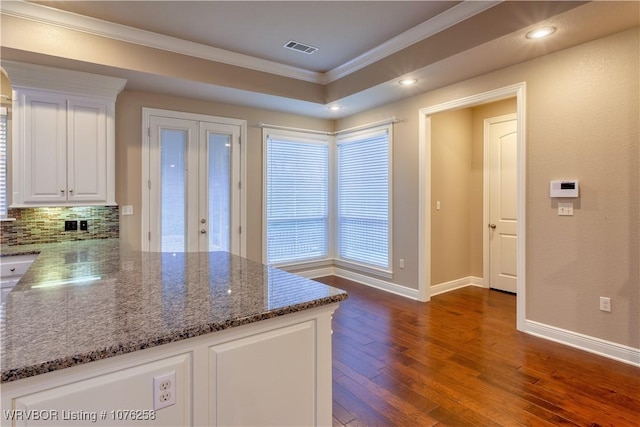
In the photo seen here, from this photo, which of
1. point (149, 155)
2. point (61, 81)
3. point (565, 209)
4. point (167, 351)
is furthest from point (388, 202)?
point (167, 351)

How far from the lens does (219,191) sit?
460cm

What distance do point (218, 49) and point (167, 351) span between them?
3.44 metres

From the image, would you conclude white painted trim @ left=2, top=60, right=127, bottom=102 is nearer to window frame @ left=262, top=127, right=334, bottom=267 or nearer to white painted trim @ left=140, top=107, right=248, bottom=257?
white painted trim @ left=140, top=107, right=248, bottom=257

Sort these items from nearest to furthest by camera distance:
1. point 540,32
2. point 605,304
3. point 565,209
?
point 540,32
point 605,304
point 565,209

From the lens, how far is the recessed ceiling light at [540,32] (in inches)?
102

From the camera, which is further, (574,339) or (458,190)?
(458,190)

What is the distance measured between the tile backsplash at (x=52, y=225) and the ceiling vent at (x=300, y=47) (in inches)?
103

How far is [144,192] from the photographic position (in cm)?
405

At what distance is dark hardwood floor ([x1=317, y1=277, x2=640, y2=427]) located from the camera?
6.79ft

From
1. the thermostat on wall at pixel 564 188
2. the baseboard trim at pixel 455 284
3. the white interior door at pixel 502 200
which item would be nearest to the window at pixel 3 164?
the baseboard trim at pixel 455 284

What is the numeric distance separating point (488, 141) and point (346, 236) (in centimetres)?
250

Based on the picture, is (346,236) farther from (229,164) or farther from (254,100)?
(254,100)

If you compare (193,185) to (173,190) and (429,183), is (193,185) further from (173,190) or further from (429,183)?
(429,183)

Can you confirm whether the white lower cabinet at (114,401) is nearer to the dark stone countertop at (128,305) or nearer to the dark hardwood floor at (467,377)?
the dark stone countertop at (128,305)
